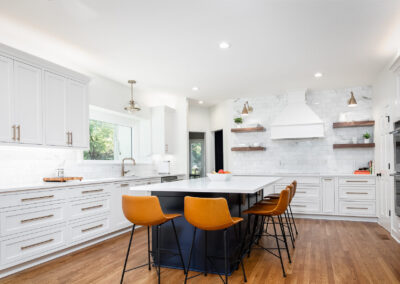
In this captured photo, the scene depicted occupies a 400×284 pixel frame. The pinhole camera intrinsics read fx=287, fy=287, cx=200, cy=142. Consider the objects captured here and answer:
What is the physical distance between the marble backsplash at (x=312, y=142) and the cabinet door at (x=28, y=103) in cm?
446

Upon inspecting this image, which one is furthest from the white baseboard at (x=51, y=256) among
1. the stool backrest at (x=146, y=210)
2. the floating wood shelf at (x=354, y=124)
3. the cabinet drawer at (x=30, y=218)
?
the floating wood shelf at (x=354, y=124)

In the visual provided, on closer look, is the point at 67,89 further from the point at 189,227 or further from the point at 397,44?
the point at 397,44

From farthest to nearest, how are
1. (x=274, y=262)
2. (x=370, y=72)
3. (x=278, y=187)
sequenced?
(x=278, y=187) → (x=370, y=72) → (x=274, y=262)

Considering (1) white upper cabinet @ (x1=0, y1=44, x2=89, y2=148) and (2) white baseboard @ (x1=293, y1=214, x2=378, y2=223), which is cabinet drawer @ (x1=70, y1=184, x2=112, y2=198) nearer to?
(1) white upper cabinet @ (x1=0, y1=44, x2=89, y2=148)

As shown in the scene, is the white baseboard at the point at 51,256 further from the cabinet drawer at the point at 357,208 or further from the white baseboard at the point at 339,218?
the cabinet drawer at the point at 357,208

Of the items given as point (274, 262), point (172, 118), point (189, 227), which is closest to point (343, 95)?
point (172, 118)

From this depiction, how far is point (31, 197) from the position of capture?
10.3 ft

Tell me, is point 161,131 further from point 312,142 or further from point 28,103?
point 312,142

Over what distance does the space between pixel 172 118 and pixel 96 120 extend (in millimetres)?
1993

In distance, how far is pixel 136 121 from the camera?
21.0 ft

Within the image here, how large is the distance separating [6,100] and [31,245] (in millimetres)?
1603

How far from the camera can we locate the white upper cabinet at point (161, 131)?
636 centimetres

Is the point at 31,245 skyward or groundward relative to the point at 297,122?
groundward

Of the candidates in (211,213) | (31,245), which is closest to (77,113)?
(31,245)
